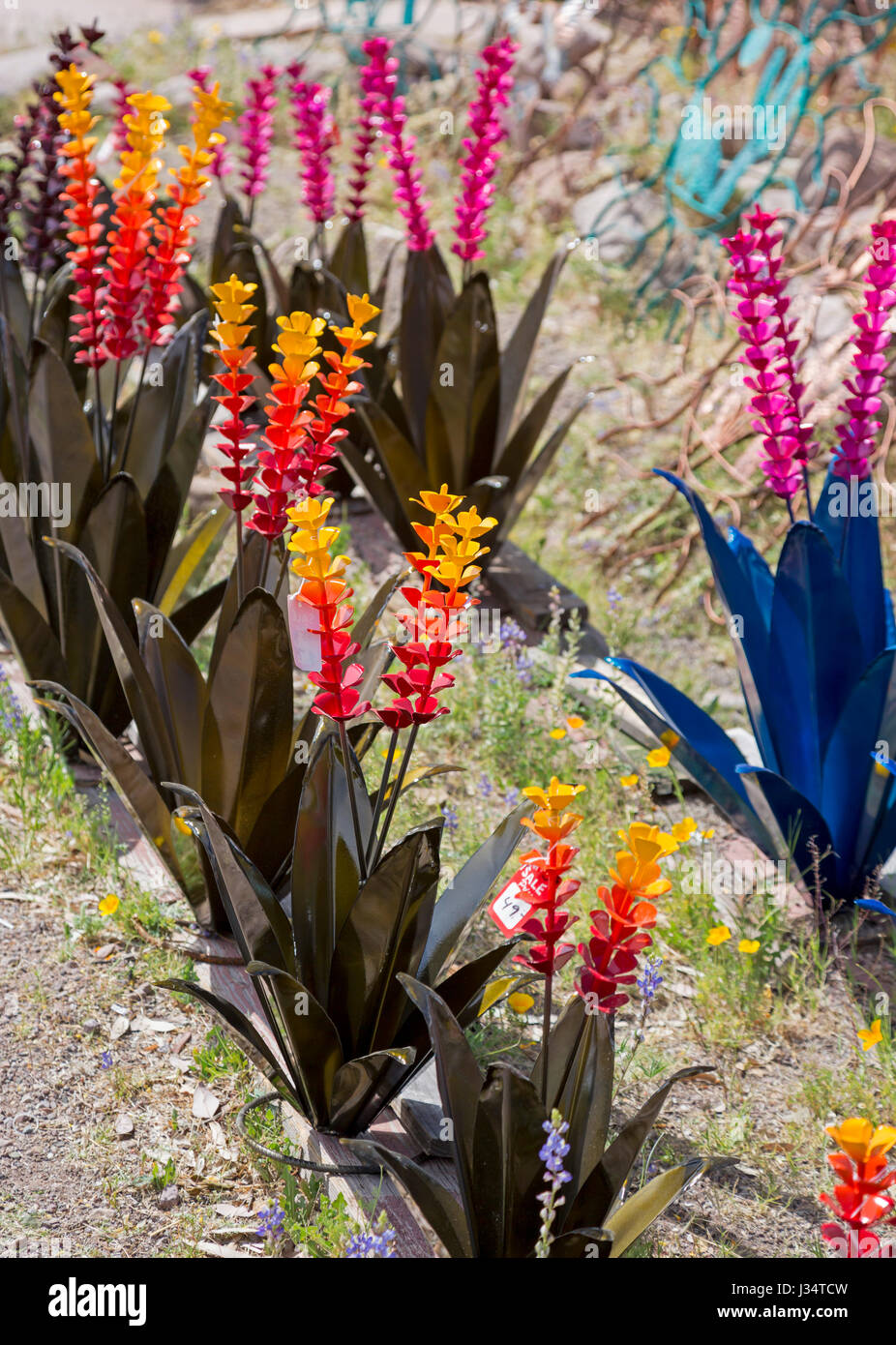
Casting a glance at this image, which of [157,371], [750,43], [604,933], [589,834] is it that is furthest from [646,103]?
[604,933]

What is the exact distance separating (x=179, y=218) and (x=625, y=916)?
1682 millimetres

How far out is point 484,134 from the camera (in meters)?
3.17

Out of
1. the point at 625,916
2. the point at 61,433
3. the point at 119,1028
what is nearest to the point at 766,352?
the point at 625,916

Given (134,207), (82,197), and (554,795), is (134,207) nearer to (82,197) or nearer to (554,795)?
(82,197)

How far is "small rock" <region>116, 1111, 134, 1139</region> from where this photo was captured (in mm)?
1974

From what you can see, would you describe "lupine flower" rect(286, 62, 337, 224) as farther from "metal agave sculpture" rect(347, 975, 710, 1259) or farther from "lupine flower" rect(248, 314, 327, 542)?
"metal agave sculpture" rect(347, 975, 710, 1259)

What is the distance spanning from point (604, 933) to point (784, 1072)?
1.00 metres

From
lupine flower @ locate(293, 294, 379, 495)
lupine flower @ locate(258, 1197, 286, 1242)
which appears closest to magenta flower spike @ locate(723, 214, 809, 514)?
lupine flower @ locate(293, 294, 379, 495)

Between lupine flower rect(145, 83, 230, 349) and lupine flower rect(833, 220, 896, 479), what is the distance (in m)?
1.21

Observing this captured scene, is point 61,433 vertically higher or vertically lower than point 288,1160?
higher

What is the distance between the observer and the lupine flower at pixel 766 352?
7.23ft

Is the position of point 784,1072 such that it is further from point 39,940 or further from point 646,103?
point 646,103

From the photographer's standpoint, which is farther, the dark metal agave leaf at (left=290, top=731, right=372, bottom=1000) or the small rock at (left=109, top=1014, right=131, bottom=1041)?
the small rock at (left=109, top=1014, right=131, bottom=1041)

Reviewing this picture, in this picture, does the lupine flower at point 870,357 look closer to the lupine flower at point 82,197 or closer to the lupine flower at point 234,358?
the lupine flower at point 234,358
